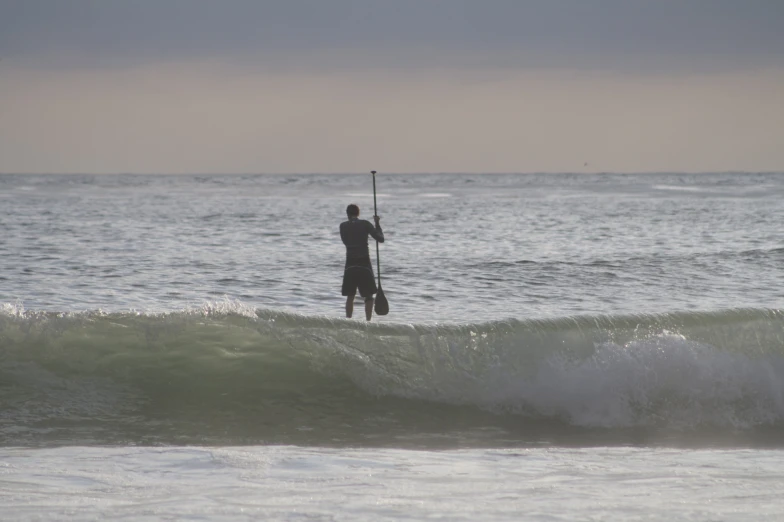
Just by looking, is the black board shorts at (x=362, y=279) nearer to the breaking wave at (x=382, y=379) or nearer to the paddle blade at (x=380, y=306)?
the paddle blade at (x=380, y=306)

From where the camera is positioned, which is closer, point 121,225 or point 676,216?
point 121,225

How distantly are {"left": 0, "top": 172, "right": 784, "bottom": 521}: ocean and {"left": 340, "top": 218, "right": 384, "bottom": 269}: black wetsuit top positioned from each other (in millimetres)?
957

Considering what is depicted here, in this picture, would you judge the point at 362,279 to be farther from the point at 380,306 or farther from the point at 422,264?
the point at 422,264

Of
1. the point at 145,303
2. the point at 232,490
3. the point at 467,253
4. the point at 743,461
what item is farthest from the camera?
the point at 467,253

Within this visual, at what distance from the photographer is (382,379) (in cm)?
1049

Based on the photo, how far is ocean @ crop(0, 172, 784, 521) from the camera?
6.23 m

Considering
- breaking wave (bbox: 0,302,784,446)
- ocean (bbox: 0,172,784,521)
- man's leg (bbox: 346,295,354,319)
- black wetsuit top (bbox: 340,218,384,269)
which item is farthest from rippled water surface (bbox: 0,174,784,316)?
breaking wave (bbox: 0,302,784,446)

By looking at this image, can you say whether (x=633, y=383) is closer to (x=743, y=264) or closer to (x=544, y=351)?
(x=544, y=351)

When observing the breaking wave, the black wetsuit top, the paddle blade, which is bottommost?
the breaking wave

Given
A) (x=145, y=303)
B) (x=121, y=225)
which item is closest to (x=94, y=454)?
(x=145, y=303)

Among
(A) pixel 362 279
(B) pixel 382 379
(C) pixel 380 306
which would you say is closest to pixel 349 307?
(C) pixel 380 306

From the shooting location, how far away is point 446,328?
11.6 meters

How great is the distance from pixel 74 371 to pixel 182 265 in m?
10.8

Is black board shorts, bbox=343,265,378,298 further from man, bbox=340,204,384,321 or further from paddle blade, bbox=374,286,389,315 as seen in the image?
paddle blade, bbox=374,286,389,315
